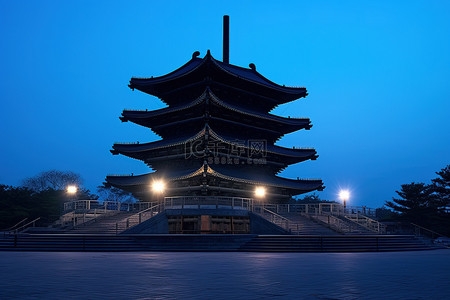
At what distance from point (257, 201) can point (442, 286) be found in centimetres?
3243

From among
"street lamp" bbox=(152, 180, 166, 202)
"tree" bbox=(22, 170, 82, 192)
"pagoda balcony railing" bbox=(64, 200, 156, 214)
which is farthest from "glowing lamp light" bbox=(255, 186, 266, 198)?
"tree" bbox=(22, 170, 82, 192)

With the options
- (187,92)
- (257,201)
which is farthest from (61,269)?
(187,92)

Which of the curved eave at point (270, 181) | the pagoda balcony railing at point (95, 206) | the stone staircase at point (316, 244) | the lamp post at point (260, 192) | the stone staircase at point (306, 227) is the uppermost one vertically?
the curved eave at point (270, 181)

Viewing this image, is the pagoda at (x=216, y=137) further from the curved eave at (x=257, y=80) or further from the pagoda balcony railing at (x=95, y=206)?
the pagoda balcony railing at (x=95, y=206)

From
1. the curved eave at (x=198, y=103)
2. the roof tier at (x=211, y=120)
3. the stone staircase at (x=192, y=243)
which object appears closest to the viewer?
the stone staircase at (x=192, y=243)

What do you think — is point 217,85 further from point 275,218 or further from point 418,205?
point 418,205

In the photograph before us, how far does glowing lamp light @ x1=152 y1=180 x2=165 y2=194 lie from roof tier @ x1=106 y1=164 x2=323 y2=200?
17.6 inches

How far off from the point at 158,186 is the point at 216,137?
767 centimetres

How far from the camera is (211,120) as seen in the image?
4238 centimetres

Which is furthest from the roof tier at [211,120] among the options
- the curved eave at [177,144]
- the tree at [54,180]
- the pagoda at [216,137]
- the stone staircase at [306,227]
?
the tree at [54,180]

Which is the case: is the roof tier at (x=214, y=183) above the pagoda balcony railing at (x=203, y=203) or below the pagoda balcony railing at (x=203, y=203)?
above

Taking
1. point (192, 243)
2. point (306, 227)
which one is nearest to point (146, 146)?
point (306, 227)

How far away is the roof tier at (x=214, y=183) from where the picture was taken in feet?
130

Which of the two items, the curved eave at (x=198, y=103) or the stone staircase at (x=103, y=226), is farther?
the curved eave at (x=198, y=103)
